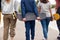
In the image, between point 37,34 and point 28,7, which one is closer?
point 28,7

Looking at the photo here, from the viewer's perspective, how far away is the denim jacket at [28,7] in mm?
9055

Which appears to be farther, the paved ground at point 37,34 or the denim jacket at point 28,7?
the paved ground at point 37,34

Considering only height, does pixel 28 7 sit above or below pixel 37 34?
above

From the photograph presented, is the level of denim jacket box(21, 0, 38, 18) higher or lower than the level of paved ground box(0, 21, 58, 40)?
higher

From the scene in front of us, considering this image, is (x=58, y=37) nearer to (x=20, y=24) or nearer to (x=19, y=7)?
(x=19, y=7)

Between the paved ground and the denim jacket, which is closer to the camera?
the denim jacket

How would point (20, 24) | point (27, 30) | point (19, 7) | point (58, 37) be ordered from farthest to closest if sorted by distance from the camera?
1. point (20, 24)
2. point (58, 37)
3. point (19, 7)
4. point (27, 30)

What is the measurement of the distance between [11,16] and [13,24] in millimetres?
341

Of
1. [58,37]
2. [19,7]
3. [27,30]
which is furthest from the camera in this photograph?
[58,37]

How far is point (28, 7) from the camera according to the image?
9117 millimetres

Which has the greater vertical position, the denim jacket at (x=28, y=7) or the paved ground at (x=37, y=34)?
the denim jacket at (x=28, y=7)

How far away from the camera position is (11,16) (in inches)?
379

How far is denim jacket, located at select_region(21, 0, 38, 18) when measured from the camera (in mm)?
9055

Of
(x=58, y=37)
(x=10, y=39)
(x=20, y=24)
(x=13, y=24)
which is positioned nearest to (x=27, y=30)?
(x=13, y=24)
